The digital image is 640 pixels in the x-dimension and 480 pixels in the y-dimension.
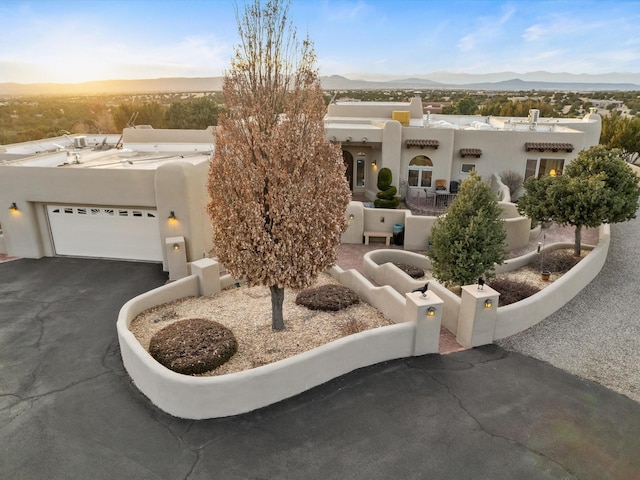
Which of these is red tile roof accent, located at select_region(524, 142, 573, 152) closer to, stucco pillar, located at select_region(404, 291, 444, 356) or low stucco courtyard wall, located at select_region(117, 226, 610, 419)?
low stucco courtyard wall, located at select_region(117, 226, 610, 419)

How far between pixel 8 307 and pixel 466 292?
13545mm

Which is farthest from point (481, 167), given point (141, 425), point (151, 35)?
point (151, 35)

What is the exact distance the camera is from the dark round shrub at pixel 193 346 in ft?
29.3

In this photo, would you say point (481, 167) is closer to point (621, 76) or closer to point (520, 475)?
point (520, 475)

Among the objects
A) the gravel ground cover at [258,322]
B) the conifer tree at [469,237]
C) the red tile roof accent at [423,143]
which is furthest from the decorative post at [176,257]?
the red tile roof accent at [423,143]

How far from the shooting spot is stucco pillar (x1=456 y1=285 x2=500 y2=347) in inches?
401

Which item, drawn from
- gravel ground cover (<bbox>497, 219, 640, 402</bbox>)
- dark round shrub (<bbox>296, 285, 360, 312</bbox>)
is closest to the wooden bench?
dark round shrub (<bbox>296, 285, 360, 312</bbox>)

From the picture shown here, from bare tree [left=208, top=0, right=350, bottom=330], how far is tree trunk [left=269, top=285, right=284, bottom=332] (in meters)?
1.04

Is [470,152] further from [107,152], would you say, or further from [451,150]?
[107,152]

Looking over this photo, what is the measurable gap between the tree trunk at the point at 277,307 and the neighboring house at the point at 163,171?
592cm

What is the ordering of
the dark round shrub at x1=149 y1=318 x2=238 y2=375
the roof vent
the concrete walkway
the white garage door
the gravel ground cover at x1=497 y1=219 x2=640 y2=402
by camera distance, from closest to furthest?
the concrete walkway → the dark round shrub at x1=149 y1=318 x2=238 y2=375 → the gravel ground cover at x1=497 y1=219 x2=640 y2=402 → the white garage door → the roof vent

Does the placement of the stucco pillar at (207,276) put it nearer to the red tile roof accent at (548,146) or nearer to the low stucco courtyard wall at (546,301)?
the low stucco courtyard wall at (546,301)

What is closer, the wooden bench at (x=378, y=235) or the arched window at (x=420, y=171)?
the wooden bench at (x=378, y=235)

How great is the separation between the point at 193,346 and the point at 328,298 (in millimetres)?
4242
